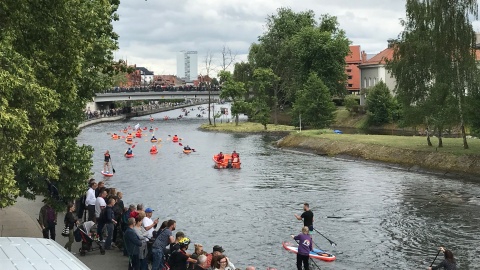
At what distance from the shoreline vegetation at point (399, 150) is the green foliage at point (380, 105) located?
80.0 feet

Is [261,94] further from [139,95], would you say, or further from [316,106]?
[139,95]

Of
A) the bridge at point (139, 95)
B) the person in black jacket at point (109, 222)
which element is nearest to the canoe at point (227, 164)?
the person in black jacket at point (109, 222)

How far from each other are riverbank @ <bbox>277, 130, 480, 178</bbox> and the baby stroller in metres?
35.2

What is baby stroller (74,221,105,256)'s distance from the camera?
20.7 metres

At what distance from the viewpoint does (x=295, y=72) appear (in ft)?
402

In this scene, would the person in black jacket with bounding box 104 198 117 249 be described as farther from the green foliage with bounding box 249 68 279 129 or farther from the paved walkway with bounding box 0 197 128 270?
the green foliage with bounding box 249 68 279 129

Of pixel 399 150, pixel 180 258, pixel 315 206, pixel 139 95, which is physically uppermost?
pixel 139 95

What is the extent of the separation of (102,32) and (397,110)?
271 ft

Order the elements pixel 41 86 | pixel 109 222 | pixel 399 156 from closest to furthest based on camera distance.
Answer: pixel 41 86 → pixel 109 222 → pixel 399 156

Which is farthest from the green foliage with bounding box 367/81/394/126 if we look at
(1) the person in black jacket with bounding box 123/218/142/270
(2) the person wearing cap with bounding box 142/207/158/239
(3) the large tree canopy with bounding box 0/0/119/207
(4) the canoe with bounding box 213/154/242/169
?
(1) the person in black jacket with bounding box 123/218/142/270

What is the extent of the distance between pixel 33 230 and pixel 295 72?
102 m

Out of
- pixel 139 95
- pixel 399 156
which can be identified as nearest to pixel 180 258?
pixel 399 156

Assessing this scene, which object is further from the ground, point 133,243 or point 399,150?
point 133,243

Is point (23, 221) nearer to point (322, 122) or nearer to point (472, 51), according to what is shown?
point (472, 51)
